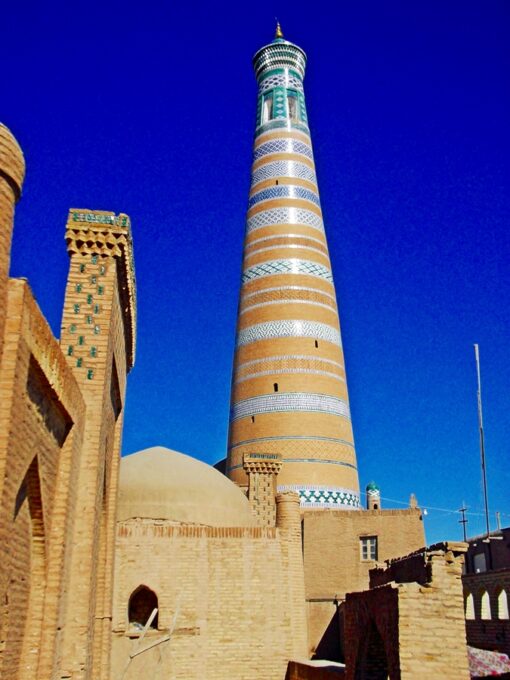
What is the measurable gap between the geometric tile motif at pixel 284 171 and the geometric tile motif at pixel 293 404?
713cm

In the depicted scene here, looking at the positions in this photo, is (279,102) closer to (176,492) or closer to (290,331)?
(290,331)

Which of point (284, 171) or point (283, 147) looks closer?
point (284, 171)

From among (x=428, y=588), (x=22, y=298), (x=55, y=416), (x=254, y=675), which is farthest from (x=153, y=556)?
(x=22, y=298)

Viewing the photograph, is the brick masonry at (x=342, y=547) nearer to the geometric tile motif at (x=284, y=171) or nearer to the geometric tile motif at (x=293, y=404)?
the geometric tile motif at (x=293, y=404)

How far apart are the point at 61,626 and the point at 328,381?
48.4 ft

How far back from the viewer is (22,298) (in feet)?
15.6

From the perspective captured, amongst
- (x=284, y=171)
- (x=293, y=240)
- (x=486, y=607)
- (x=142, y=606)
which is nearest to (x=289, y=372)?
(x=293, y=240)

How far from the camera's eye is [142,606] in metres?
12.4

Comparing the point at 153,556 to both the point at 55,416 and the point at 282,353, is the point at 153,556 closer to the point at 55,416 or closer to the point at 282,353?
the point at 55,416

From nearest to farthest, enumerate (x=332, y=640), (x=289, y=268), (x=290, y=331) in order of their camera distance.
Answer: (x=332, y=640) → (x=290, y=331) → (x=289, y=268)

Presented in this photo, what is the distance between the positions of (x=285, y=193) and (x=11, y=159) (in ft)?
60.0

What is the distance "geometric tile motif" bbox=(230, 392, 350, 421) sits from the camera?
19.8 m

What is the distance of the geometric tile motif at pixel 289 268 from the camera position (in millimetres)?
21547

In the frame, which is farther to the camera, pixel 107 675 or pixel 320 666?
pixel 320 666
